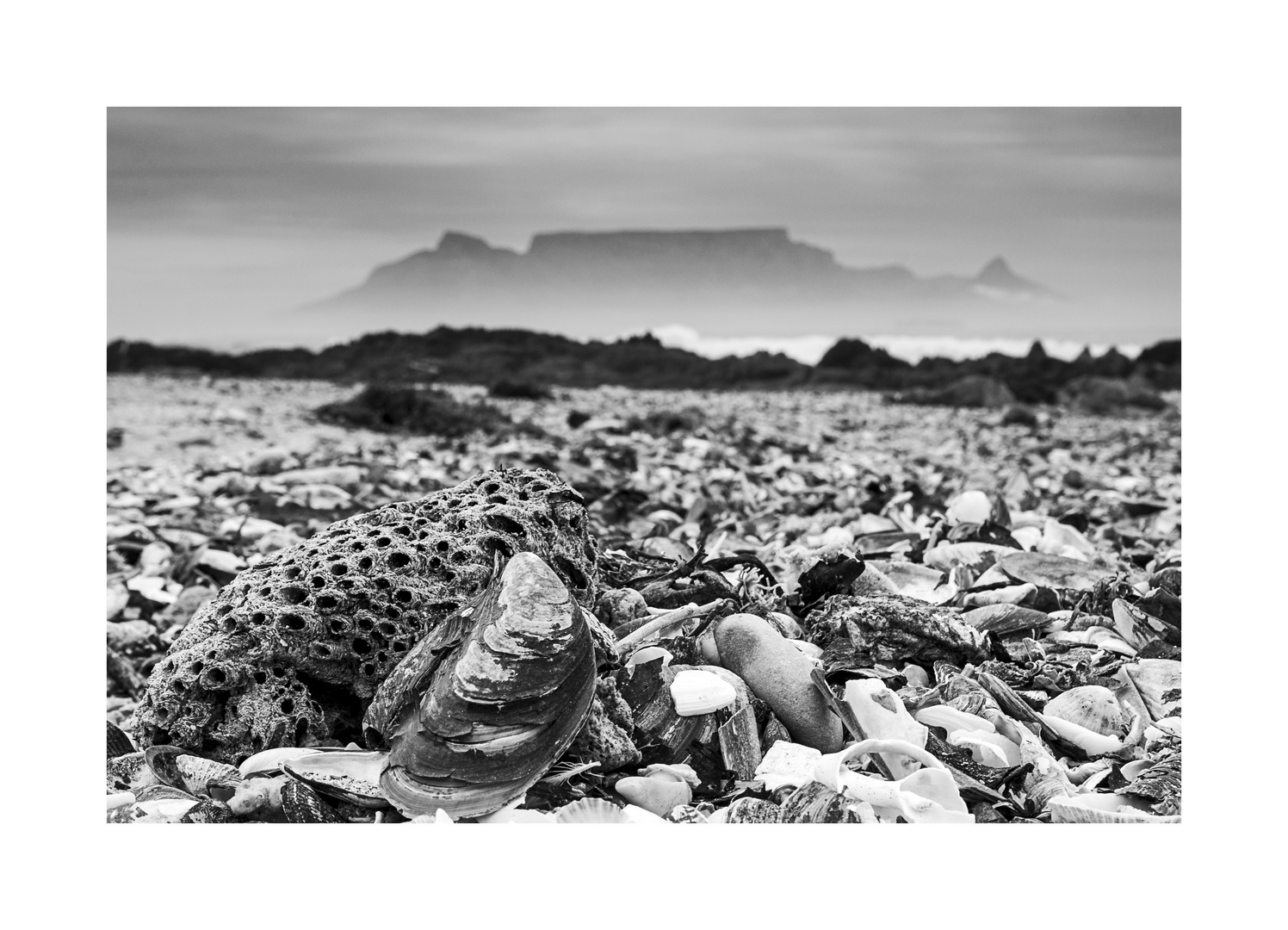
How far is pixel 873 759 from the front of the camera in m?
3.36

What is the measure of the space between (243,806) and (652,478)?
20.7 feet

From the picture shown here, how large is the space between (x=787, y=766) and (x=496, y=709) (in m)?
0.97

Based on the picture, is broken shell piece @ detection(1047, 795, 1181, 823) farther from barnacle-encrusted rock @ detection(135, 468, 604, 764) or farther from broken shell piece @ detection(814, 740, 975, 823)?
barnacle-encrusted rock @ detection(135, 468, 604, 764)

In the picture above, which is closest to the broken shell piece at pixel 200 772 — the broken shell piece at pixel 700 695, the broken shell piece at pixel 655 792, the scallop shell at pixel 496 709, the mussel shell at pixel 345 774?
the mussel shell at pixel 345 774

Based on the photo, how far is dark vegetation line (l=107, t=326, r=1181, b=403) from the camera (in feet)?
64.1

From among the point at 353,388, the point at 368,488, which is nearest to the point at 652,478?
the point at 368,488

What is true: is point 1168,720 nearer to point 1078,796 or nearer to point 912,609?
point 1078,796

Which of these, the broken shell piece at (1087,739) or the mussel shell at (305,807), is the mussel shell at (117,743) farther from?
the broken shell piece at (1087,739)

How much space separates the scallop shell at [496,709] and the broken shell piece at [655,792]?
0.84ft

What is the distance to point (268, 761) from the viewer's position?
3246 millimetres

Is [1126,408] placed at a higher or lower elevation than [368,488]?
higher

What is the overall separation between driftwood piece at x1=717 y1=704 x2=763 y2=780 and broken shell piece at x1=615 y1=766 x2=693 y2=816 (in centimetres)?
21

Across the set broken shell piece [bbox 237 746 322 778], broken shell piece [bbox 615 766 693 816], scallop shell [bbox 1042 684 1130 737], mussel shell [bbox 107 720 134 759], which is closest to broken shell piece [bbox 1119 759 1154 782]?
scallop shell [bbox 1042 684 1130 737]
